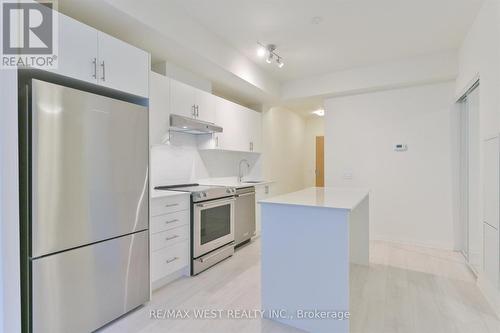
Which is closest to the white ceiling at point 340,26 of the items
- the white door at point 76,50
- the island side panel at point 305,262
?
the white door at point 76,50

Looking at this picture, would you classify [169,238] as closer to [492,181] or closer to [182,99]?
[182,99]

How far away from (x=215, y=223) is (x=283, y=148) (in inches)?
112

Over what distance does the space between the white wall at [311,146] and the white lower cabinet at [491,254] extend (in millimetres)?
4474

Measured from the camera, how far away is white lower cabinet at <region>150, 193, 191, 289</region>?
251 cm

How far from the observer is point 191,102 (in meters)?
3.24

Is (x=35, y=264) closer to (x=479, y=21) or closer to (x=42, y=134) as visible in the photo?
(x=42, y=134)

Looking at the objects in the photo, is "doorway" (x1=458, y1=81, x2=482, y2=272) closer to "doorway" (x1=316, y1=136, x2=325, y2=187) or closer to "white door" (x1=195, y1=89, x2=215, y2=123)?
"white door" (x1=195, y1=89, x2=215, y2=123)

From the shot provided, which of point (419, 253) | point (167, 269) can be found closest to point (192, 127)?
point (167, 269)

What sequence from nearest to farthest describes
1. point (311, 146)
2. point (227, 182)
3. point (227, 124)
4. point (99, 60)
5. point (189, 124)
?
point (99, 60) < point (189, 124) < point (227, 124) < point (227, 182) < point (311, 146)

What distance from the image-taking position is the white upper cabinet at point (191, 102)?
9.88 feet

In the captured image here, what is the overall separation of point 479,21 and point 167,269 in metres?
3.98

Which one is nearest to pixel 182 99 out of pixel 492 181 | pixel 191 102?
pixel 191 102

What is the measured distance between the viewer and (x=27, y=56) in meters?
1.60

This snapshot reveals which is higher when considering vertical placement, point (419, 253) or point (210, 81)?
point (210, 81)
